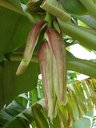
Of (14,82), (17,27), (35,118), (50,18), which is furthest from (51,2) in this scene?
(35,118)

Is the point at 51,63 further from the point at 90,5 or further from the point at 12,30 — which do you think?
the point at 12,30

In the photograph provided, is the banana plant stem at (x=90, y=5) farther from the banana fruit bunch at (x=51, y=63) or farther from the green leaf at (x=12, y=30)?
the green leaf at (x=12, y=30)

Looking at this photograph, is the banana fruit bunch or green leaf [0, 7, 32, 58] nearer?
the banana fruit bunch

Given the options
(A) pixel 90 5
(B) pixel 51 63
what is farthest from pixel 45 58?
(A) pixel 90 5

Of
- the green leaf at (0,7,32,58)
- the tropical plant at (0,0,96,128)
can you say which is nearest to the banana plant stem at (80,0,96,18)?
the tropical plant at (0,0,96,128)

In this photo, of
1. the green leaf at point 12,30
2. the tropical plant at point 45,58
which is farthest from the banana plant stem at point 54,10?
the green leaf at point 12,30

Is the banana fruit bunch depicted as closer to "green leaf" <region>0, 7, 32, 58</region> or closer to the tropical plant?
the tropical plant

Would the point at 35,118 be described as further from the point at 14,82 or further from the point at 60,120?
the point at 14,82
